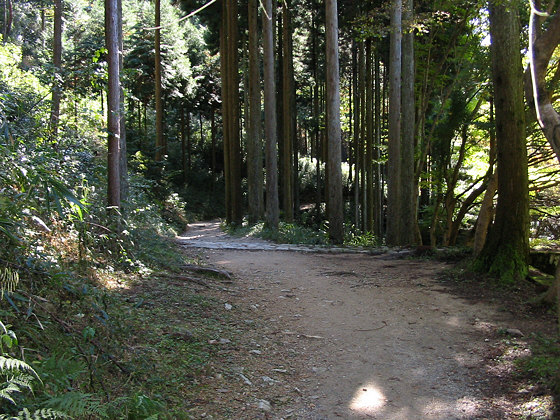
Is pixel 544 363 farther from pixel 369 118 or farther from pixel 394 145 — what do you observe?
pixel 369 118

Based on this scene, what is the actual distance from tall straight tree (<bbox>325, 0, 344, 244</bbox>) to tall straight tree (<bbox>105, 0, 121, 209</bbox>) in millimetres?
8481

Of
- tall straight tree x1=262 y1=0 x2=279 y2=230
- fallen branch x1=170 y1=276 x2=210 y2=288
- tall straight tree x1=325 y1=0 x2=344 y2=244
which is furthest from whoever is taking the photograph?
tall straight tree x1=262 y1=0 x2=279 y2=230

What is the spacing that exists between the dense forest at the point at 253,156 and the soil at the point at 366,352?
0.99m

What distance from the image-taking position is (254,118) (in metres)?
17.9

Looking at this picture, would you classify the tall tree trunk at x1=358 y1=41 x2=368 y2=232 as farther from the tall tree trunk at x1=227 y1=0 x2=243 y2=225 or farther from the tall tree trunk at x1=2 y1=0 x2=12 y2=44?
the tall tree trunk at x1=2 y1=0 x2=12 y2=44

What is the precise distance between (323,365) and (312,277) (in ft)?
13.4

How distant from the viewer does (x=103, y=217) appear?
22.0 ft

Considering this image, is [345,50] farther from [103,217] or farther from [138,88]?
[103,217]

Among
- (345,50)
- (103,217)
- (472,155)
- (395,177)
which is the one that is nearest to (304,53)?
(345,50)

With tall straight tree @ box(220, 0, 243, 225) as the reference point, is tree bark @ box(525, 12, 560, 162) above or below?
below

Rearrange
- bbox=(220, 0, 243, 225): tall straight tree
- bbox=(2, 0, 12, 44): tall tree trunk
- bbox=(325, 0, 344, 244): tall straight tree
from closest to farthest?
bbox=(325, 0, 344, 244): tall straight tree
bbox=(220, 0, 243, 225): tall straight tree
bbox=(2, 0, 12, 44): tall tree trunk

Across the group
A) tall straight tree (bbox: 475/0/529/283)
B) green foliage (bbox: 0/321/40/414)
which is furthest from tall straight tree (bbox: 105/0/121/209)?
tall straight tree (bbox: 475/0/529/283)

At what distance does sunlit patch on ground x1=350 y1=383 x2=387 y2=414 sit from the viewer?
3.94 m

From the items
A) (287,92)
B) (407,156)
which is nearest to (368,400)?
(407,156)
